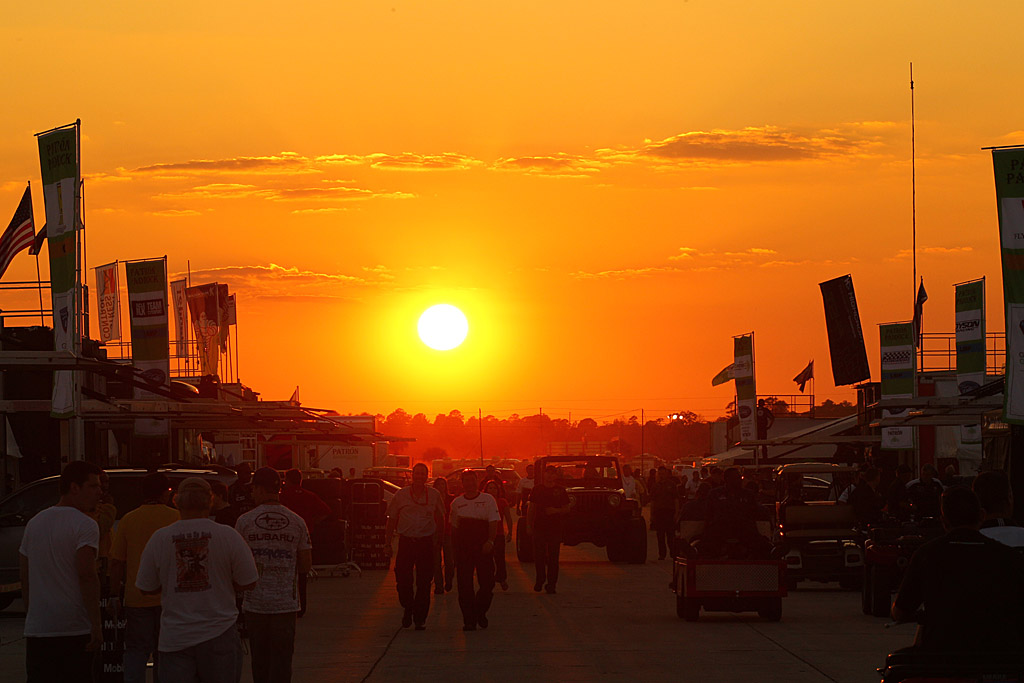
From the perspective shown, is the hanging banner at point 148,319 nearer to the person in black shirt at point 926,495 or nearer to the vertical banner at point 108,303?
the vertical banner at point 108,303

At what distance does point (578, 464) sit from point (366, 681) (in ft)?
70.6

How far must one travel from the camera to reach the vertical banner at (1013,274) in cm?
2145

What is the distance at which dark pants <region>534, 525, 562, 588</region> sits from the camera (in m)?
24.2

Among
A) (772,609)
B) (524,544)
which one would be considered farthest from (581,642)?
(524,544)

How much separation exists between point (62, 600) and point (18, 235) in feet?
82.9

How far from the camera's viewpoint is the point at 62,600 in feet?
32.4

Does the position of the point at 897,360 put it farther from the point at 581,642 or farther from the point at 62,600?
the point at 62,600

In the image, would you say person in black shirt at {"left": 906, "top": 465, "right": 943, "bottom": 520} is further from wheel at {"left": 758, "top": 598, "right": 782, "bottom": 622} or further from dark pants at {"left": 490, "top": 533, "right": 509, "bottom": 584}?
dark pants at {"left": 490, "top": 533, "right": 509, "bottom": 584}

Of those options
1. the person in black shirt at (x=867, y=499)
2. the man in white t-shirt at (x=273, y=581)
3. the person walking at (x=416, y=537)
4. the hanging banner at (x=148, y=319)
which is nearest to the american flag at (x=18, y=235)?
the hanging banner at (x=148, y=319)

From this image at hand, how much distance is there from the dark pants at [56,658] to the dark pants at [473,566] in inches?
353

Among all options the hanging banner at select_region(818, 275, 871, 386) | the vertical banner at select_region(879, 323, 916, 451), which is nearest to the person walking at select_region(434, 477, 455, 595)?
the vertical banner at select_region(879, 323, 916, 451)

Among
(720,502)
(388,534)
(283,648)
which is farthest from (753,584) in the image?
(283,648)

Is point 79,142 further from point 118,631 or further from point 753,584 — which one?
point 118,631

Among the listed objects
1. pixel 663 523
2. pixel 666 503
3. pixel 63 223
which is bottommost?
pixel 663 523
